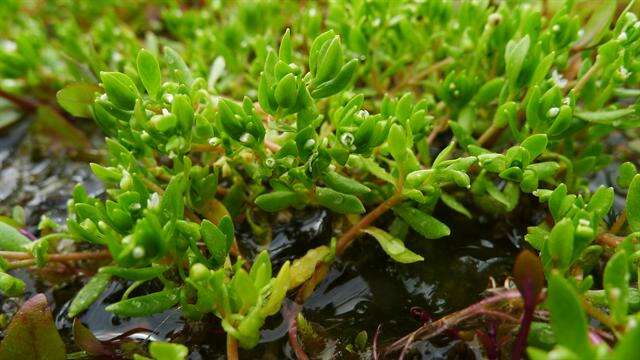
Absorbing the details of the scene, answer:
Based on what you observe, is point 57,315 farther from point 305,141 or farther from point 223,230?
point 305,141

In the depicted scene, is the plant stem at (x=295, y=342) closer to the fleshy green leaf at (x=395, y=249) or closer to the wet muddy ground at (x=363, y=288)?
the wet muddy ground at (x=363, y=288)

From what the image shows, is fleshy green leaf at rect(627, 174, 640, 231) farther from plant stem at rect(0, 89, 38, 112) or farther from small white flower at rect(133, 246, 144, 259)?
plant stem at rect(0, 89, 38, 112)

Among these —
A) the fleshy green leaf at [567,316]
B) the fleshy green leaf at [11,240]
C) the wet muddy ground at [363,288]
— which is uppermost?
the fleshy green leaf at [567,316]

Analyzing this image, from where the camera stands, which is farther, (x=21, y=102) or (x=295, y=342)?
(x=21, y=102)

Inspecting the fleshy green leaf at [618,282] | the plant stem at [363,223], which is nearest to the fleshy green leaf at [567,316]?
the fleshy green leaf at [618,282]

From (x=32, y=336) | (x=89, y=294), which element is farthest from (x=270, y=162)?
(x=32, y=336)

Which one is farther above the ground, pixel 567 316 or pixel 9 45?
pixel 9 45

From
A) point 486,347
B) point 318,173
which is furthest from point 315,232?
point 486,347

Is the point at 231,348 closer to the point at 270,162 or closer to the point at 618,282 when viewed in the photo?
the point at 270,162
